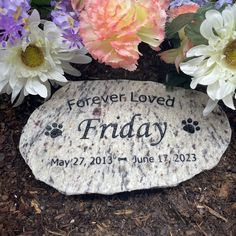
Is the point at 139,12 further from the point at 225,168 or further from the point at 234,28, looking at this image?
the point at 225,168

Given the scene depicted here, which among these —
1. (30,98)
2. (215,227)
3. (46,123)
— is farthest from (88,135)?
(215,227)

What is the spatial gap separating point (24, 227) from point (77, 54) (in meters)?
0.35

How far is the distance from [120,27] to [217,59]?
0.19 m

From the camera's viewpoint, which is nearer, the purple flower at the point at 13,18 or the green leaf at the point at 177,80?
the purple flower at the point at 13,18

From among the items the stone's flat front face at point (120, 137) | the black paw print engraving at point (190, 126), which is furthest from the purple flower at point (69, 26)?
the black paw print engraving at point (190, 126)

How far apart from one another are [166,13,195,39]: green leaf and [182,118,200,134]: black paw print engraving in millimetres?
171

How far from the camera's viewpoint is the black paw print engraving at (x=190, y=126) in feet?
3.96

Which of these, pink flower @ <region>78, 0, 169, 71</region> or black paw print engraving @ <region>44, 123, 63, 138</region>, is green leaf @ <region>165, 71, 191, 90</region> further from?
black paw print engraving @ <region>44, 123, 63, 138</region>

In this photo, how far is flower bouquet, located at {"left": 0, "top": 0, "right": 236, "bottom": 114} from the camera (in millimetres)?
1140

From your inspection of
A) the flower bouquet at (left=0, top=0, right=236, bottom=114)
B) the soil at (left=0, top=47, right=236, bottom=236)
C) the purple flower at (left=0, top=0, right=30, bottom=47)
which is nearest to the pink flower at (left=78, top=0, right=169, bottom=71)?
the flower bouquet at (left=0, top=0, right=236, bottom=114)

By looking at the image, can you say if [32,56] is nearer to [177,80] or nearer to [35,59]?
[35,59]

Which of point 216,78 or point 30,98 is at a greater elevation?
point 216,78

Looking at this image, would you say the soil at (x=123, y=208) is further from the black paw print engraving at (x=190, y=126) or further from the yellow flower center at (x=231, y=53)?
the yellow flower center at (x=231, y=53)

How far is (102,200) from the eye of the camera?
1161mm
